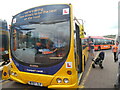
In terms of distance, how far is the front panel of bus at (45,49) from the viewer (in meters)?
2.95

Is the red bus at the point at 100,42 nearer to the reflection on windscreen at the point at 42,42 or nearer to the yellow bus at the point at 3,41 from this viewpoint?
the yellow bus at the point at 3,41

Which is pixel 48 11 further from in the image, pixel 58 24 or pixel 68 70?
pixel 68 70

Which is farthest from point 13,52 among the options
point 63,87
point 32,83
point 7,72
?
point 63,87

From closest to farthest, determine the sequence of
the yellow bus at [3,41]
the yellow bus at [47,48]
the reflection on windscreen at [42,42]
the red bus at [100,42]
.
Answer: the yellow bus at [47,48], the reflection on windscreen at [42,42], the yellow bus at [3,41], the red bus at [100,42]

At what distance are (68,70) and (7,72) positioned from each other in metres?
2.58

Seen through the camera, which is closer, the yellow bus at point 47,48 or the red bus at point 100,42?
the yellow bus at point 47,48

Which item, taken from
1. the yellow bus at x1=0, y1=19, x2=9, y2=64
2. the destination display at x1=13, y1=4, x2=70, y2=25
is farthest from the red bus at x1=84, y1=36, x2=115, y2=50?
the destination display at x1=13, y1=4, x2=70, y2=25

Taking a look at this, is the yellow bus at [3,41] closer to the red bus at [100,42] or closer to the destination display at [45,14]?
the destination display at [45,14]

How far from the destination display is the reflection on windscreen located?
0.59 ft

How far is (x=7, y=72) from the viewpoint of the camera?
4.06 metres

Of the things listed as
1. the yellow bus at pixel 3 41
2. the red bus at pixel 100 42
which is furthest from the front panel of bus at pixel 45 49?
the red bus at pixel 100 42

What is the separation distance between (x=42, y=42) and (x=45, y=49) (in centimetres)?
24

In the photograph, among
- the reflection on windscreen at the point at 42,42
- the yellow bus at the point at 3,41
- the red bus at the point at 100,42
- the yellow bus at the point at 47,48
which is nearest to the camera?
the yellow bus at the point at 47,48

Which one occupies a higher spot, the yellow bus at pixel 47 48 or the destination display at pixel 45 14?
the destination display at pixel 45 14
